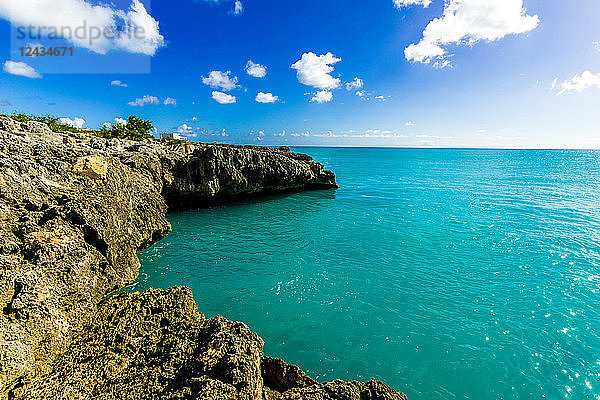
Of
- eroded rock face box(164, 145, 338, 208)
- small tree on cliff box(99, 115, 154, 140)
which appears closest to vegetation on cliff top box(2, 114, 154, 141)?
small tree on cliff box(99, 115, 154, 140)

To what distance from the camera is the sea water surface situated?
7.78 metres

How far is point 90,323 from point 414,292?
12.0 m

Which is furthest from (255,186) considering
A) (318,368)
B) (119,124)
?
(119,124)

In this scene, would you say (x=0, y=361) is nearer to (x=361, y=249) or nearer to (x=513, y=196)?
(x=361, y=249)

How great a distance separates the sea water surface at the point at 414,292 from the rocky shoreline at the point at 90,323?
3.08m

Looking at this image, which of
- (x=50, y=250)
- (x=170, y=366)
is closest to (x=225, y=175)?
(x=50, y=250)

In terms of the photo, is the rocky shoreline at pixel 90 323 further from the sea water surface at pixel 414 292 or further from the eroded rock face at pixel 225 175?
the eroded rock face at pixel 225 175

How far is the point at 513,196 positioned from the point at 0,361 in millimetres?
44530

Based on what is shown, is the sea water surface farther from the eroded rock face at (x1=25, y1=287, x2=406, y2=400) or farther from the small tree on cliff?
the small tree on cliff

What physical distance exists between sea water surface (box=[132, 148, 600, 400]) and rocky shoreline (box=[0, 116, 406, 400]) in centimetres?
308

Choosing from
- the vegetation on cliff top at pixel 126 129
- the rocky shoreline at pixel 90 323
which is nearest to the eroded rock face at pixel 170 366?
the rocky shoreline at pixel 90 323

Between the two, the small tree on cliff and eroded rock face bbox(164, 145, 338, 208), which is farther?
the small tree on cliff

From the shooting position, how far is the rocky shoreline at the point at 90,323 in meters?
4.62

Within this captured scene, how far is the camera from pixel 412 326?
9547 mm
